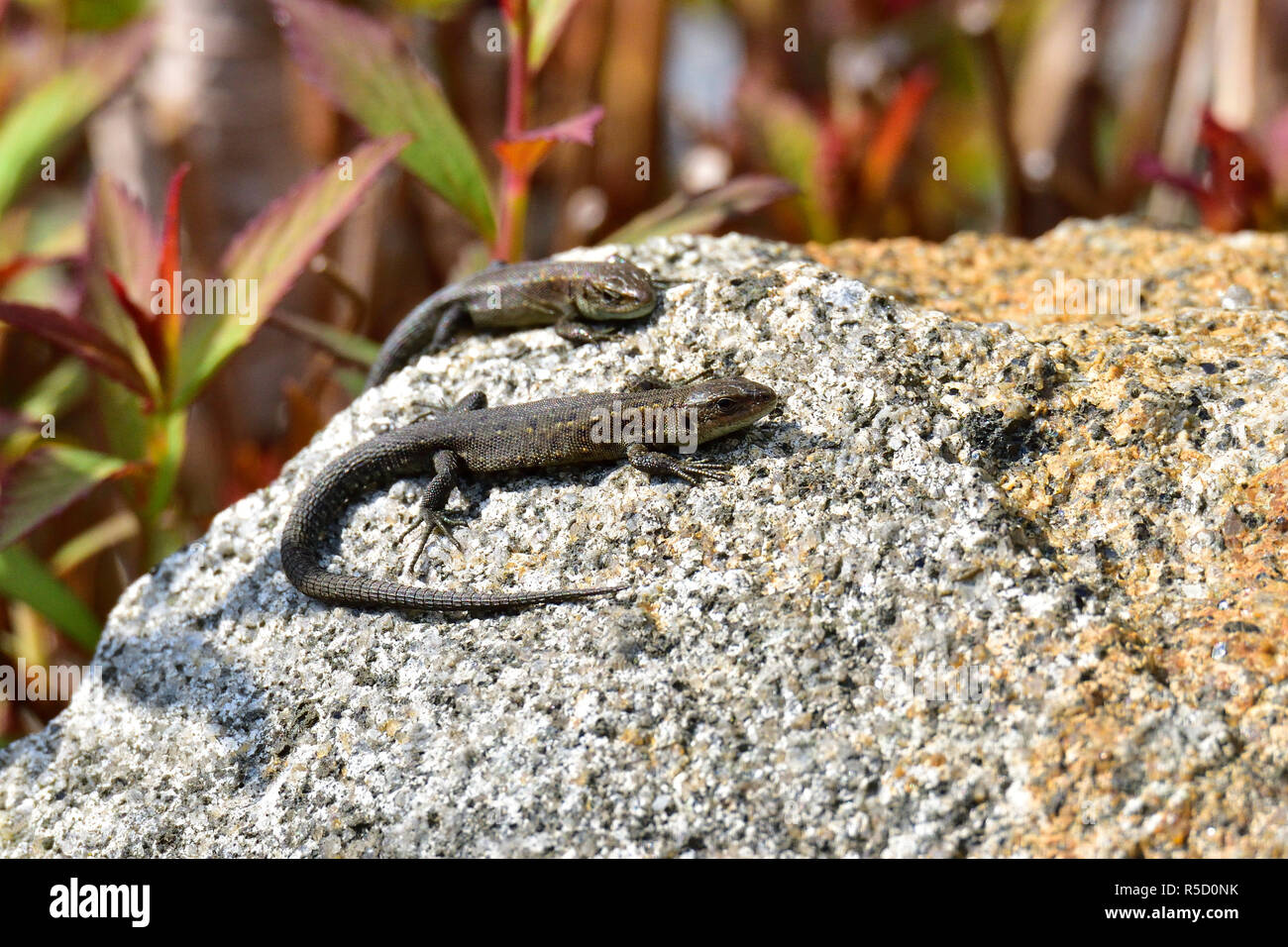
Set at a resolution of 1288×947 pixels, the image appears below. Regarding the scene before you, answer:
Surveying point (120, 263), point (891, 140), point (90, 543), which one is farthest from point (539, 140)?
point (90, 543)

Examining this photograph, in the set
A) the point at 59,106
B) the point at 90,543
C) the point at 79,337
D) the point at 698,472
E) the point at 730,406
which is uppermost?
the point at 59,106

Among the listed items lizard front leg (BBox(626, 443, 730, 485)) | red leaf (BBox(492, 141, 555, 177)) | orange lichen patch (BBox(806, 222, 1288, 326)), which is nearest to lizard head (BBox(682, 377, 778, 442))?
lizard front leg (BBox(626, 443, 730, 485))

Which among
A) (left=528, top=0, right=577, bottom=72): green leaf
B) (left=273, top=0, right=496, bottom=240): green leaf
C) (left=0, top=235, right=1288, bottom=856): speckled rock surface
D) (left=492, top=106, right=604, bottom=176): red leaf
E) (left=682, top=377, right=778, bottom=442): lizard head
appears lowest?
(left=0, top=235, right=1288, bottom=856): speckled rock surface

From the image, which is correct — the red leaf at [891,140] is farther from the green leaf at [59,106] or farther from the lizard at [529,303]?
the green leaf at [59,106]

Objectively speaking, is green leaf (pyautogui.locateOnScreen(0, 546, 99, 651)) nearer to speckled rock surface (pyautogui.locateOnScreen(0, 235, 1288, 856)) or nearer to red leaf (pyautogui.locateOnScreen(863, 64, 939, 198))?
speckled rock surface (pyautogui.locateOnScreen(0, 235, 1288, 856))

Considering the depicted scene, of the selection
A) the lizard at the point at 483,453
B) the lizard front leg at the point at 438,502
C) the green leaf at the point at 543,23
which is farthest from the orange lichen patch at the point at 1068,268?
the lizard front leg at the point at 438,502

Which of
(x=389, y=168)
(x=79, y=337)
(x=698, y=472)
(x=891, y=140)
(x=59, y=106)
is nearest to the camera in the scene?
(x=698, y=472)

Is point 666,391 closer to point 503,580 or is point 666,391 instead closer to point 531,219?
point 503,580

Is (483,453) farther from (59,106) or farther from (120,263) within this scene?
(59,106)
